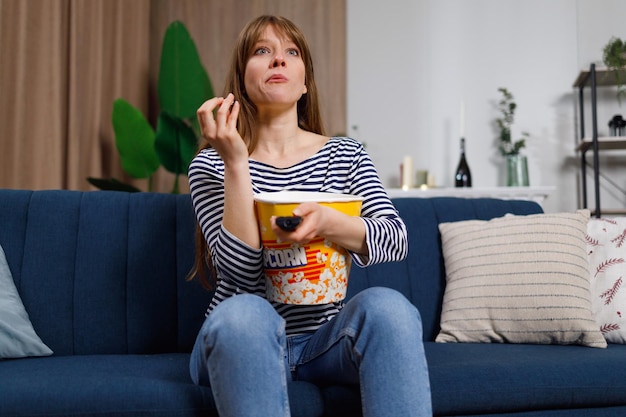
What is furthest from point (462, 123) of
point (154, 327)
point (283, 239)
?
point (283, 239)

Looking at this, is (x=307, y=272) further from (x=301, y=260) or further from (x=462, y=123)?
(x=462, y=123)

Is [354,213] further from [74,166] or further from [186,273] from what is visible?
[74,166]

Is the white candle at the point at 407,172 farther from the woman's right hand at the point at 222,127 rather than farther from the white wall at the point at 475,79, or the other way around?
the woman's right hand at the point at 222,127

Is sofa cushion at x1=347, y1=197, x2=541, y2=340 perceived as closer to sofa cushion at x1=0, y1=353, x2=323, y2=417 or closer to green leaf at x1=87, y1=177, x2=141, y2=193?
sofa cushion at x1=0, y1=353, x2=323, y2=417

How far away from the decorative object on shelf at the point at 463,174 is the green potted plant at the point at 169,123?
147 cm

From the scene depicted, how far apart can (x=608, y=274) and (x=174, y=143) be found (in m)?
2.38

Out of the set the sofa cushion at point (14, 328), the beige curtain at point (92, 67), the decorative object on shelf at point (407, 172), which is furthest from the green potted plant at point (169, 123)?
the sofa cushion at point (14, 328)

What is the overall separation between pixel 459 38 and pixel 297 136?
2.97 m

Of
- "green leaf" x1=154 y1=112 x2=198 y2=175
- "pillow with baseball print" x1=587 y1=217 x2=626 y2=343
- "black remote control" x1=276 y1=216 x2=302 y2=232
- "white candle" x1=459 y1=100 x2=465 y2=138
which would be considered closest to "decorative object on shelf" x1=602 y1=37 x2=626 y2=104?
"white candle" x1=459 y1=100 x2=465 y2=138

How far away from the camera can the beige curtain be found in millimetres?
3082

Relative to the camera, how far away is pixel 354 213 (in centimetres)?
123

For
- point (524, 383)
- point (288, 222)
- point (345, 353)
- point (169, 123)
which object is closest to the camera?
point (288, 222)

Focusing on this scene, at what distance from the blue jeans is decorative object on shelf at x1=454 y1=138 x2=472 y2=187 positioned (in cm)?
292

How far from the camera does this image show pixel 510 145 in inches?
162
